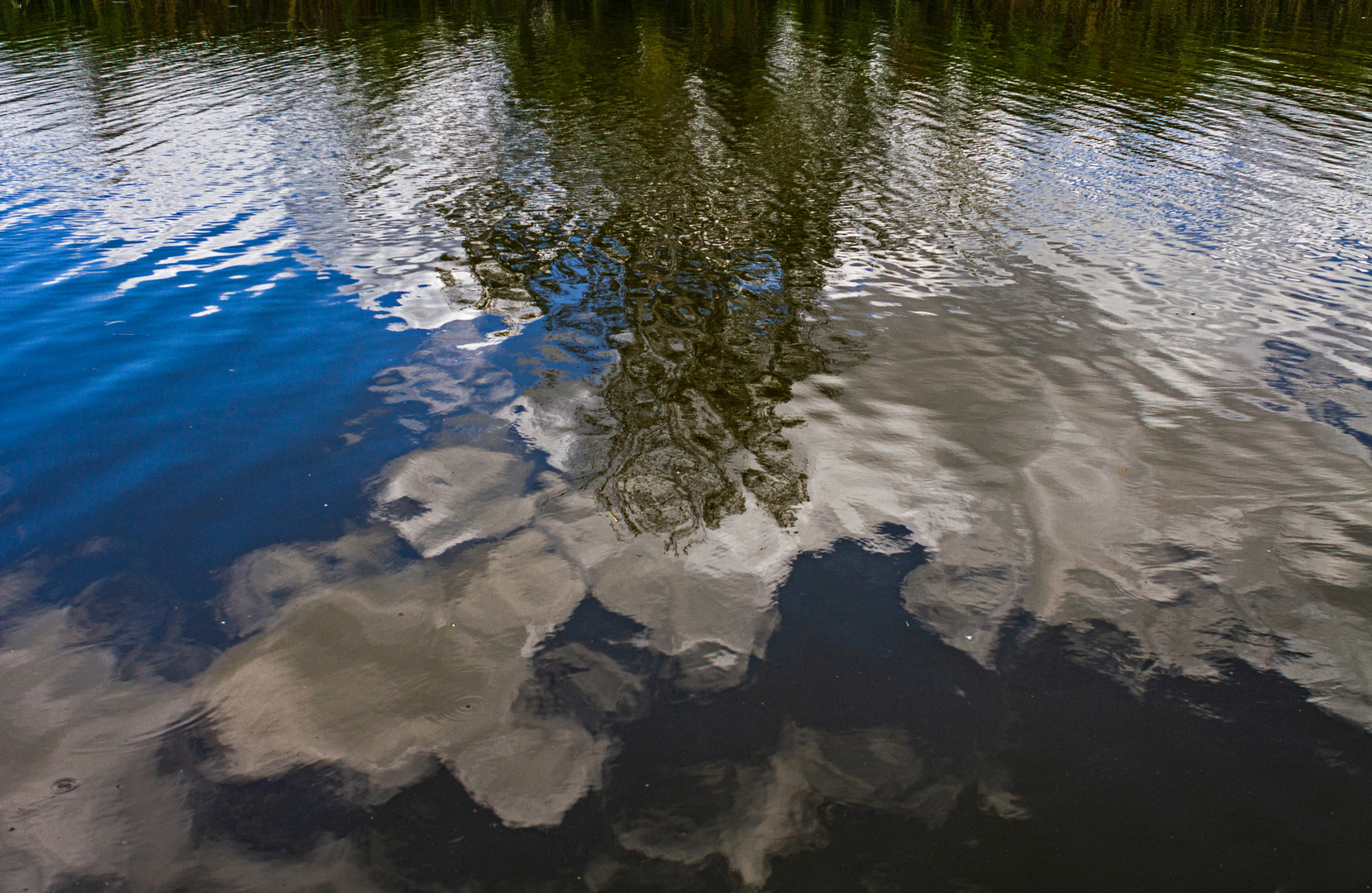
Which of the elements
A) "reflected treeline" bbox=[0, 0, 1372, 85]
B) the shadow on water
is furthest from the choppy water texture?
"reflected treeline" bbox=[0, 0, 1372, 85]

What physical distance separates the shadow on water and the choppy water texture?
0.08 feet

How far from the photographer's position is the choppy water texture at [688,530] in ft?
14.0

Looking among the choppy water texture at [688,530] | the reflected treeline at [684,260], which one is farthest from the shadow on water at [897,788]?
the reflected treeline at [684,260]

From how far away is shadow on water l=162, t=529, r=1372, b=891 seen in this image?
13.3 ft

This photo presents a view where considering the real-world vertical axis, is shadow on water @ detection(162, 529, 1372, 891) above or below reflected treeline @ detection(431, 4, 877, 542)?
below

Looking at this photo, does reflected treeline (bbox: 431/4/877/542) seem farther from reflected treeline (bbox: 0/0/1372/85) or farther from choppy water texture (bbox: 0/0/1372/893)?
reflected treeline (bbox: 0/0/1372/85)

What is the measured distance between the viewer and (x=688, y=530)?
6320 millimetres

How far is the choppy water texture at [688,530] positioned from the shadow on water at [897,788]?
0.02 meters

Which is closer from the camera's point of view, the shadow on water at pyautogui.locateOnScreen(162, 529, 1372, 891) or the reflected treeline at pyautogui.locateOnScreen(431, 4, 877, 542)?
the shadow on water at pyautogui.locateOnScreen(162, 529, 1372, 891)

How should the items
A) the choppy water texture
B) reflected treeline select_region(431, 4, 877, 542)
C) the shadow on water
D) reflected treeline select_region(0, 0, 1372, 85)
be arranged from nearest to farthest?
1. the shadow on water
2. the choppy water texture
3. reflected treeline select_region(431, 4, 877, 542)
4. reflected treeline select_region(0, 0, 1372, 85)

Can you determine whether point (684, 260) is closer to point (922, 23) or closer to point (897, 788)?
point (897, 788)

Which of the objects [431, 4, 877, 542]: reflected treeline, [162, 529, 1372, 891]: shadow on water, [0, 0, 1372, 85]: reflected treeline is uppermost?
[0, 0, 1372, 85]: reflected treeline

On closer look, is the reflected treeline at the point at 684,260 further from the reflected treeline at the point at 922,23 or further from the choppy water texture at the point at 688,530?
the reflected treeline at the point at 922,23

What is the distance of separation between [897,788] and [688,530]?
8.06 ft
